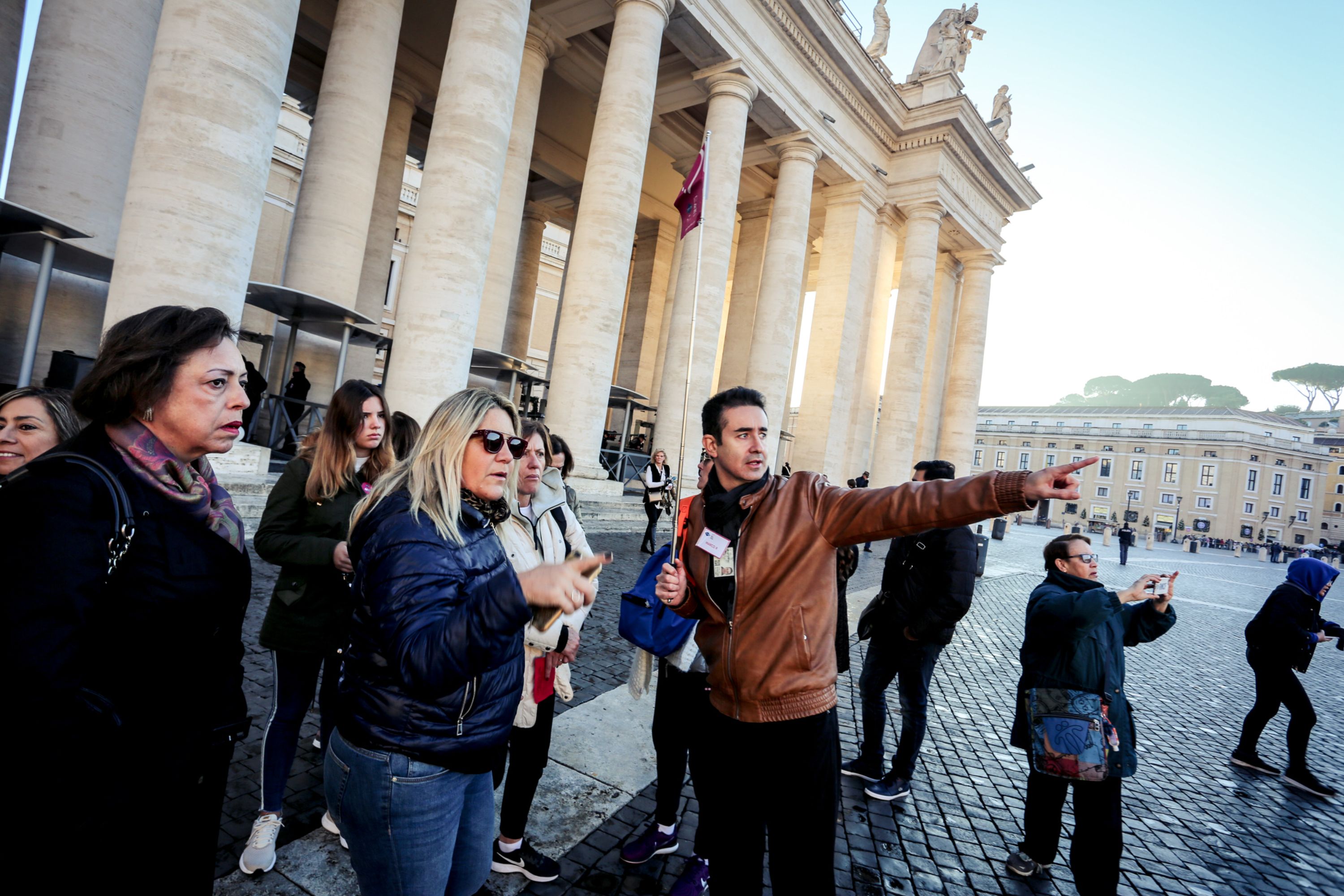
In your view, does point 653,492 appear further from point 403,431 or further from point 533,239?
point 533,239

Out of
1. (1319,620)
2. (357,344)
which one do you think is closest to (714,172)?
(357,344)

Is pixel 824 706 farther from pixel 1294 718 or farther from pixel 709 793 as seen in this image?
pixel 1294 718

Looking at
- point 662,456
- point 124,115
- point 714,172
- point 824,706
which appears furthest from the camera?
point 714,172

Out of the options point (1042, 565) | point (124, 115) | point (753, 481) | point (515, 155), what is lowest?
point (1042, 565)

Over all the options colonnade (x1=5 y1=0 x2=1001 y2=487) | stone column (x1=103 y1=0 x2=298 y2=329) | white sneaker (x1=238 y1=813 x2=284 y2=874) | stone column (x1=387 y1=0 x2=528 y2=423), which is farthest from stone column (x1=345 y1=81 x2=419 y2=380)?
white sneaker (x1=238 y1=813 x2=284 y2=874)

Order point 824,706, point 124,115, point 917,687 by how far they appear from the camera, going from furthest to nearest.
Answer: point 124,115, point 917,687, point 824,706

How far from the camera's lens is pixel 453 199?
9.28m

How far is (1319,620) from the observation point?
4609mm

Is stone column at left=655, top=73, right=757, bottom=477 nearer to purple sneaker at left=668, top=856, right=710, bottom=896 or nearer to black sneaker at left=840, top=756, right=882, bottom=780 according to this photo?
black sneaker at left=840, top=756, right=882, bottom=780

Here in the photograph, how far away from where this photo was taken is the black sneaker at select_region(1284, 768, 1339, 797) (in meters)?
4.38

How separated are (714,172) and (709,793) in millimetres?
14169

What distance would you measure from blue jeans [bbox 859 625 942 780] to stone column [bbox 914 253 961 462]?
21047 mm

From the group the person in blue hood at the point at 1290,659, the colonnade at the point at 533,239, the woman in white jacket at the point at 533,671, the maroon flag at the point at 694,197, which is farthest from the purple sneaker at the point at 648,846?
the person in blue hood at the point at 1290,659

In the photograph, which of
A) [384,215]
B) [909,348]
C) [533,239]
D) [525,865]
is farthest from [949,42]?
[525,865]
